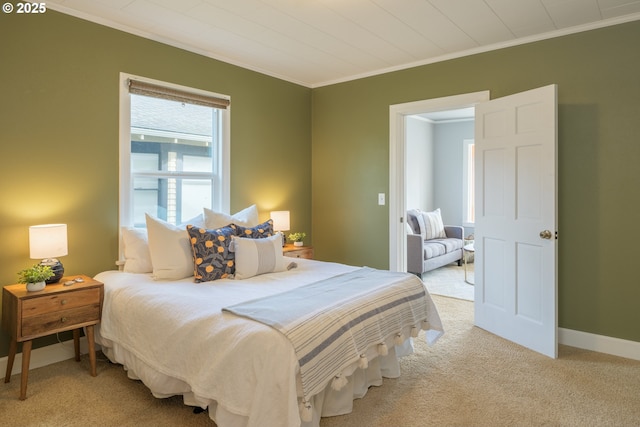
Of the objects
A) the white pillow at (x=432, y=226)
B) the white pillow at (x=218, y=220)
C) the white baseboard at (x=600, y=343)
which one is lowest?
the white baseboard at (x=600, y=343)

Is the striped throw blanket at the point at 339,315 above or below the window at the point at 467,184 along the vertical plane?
below

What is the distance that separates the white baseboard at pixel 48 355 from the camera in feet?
8.70

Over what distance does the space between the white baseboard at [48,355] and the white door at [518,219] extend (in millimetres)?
3349

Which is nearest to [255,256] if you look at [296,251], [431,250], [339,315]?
[339,315]

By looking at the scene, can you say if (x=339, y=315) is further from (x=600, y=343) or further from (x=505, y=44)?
(x=505, y=44)

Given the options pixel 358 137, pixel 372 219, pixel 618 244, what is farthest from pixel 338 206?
pixel 618 244

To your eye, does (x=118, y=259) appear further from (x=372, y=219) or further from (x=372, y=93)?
(x=372, y=93)

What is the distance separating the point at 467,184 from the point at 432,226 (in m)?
1.45

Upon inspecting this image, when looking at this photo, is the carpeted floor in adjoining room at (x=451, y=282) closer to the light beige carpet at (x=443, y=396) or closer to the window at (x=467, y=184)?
the window at (x=467, y=184)

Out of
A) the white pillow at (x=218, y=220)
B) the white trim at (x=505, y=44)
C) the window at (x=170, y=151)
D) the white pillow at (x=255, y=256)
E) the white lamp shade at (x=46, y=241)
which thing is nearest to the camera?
the white lamp shade at (x=46, y=241)

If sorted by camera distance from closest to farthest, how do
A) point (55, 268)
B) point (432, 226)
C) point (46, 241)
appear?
1. point (46, 241)
2. point (55, 268)
3. point (432, 226)

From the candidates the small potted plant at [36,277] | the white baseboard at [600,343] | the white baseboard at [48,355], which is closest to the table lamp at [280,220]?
the white baseboard at [48,355]

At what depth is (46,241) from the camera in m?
2.52

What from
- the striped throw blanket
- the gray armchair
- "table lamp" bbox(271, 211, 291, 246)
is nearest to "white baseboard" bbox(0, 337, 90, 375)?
the striped throw blanket
